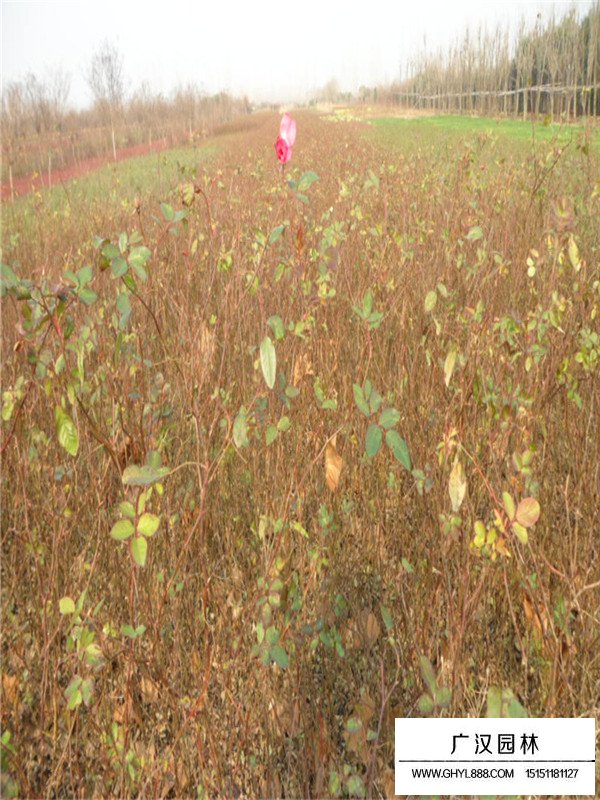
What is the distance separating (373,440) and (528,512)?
0.23m

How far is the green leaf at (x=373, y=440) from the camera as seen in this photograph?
88cm

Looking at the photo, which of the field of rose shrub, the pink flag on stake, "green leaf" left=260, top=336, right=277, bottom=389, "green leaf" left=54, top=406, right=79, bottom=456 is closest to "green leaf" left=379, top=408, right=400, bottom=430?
the field of rose shrub

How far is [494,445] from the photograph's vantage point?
1.37 m

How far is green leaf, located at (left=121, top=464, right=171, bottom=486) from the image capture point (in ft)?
2.89

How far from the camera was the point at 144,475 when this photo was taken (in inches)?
35.4

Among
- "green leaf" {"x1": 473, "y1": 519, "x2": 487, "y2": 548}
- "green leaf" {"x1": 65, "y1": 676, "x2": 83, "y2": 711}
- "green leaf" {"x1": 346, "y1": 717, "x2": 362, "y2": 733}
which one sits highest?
"green leaf" {"x1": 473, "y1": 519, "x2": 487, "y2": 548}

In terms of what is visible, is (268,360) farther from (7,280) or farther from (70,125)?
(70,125)

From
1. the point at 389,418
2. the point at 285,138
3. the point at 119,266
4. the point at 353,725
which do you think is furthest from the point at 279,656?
the point at 285,138

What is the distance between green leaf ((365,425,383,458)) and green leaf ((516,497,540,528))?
0.68 ft

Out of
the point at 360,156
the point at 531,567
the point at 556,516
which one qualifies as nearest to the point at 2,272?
the point at 531,567

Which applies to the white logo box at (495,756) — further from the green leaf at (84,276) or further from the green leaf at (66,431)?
the green leaf at (84,276)

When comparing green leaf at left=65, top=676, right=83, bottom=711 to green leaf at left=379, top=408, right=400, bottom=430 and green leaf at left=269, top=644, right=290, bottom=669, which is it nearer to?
green leaf at left=269, top=644, right=290, bottom=669

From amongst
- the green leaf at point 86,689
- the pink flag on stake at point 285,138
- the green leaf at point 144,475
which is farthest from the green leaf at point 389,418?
the pink flag on stake at point 285,138

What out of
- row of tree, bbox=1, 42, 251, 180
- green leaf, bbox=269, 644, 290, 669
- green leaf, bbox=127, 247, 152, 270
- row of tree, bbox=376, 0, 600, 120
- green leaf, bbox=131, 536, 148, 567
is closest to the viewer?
green leaf, bbox=131, 536, 148, 567
